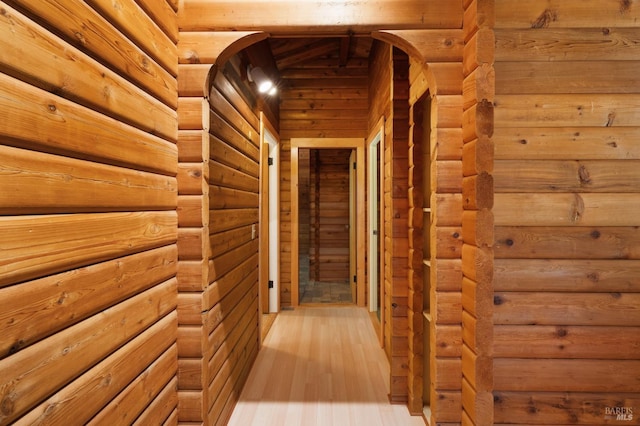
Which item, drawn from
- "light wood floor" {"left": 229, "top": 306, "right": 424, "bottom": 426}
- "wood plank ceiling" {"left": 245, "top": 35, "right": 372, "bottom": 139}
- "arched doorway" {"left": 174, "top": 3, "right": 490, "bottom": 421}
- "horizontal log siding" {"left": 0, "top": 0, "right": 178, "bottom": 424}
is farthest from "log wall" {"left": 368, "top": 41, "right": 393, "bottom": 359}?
"horizontal log siding" {"left": 0, "top": 0, "right": 178, "bottom": 424}

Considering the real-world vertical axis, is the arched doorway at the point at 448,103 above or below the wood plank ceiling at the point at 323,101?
below

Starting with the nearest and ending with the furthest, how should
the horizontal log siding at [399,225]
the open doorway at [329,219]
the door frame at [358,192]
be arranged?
the horizontal log siding at [399,225]
the door frame at [358,192]
the open doorway at [329,219]

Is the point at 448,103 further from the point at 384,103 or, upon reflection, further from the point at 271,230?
the point at 271,230

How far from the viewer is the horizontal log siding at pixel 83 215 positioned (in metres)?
0.71

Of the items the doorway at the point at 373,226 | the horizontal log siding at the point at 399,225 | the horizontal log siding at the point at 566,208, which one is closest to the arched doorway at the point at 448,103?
the horizontal log siding at the point at 566,208

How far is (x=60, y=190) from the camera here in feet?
2.72

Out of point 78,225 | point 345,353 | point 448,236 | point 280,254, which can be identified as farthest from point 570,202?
point 280,254

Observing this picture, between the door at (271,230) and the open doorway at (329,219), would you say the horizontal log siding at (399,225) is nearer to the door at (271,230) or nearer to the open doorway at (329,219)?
the door at (271,230)

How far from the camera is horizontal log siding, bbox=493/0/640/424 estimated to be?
55.6 inches

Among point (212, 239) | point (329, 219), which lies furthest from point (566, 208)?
point (329, 219)

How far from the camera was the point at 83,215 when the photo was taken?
0.91 meters

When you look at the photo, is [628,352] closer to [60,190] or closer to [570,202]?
[570,202]

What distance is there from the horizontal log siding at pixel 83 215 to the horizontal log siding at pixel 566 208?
1.39 meters

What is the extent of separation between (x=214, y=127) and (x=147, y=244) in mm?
794
